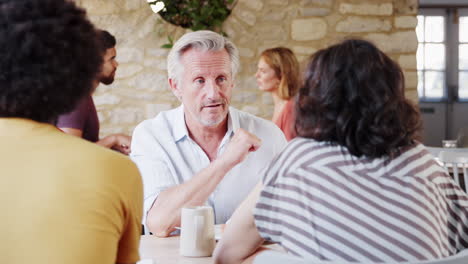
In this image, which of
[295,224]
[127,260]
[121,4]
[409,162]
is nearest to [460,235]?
[409,162]

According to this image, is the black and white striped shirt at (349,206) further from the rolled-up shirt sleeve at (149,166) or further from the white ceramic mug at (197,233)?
the rolled-up shirt sleeve at (149,166)

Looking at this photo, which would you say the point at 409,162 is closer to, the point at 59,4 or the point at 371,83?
the point at 371,83

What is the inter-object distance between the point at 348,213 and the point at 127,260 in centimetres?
48

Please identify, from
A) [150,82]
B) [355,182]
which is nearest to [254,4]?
[150,82]

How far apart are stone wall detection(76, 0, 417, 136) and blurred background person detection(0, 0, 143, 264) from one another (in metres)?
3.76

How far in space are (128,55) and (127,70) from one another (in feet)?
0.40

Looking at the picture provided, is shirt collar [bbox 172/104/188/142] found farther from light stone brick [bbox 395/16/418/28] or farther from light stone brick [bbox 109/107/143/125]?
light stone brick [bbox 395/16/418/28]

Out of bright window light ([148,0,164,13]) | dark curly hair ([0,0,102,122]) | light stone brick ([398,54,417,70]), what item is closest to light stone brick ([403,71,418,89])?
light stone brick ([398,54,417,70])

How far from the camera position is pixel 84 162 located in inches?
38.1

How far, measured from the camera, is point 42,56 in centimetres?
99

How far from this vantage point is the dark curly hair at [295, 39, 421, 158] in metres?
1.33

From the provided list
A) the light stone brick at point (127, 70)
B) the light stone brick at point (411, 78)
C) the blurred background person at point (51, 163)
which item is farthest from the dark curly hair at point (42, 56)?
the light stone brick at point (411, 78)

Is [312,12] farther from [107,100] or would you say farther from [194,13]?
[107,100]

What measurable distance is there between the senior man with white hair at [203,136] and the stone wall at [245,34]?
2450 mm
